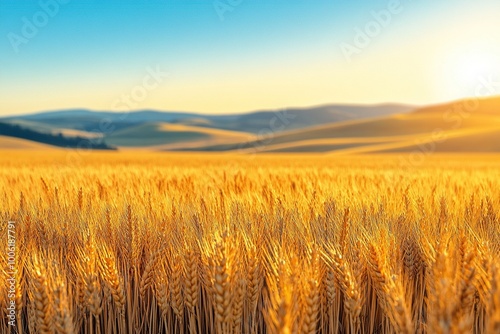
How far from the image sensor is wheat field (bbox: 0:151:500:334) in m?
1.55

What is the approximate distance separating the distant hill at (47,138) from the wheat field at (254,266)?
52.8 m

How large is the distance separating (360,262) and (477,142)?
1661 inches

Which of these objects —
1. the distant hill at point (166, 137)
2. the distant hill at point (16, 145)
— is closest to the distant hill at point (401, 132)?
the distant hill at point (166, 137)

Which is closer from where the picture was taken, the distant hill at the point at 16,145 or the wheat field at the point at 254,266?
the wheat field at the point at 254,266

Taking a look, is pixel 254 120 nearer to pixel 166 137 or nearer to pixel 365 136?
pixel 166 137

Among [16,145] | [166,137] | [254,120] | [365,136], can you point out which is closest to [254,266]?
[16,145]

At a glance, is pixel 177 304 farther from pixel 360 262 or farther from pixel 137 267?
pixel 360 262

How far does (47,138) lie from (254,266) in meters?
57.2

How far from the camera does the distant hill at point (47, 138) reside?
5419cm

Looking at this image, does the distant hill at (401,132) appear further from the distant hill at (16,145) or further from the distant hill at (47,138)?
the distant hill at (16,145)

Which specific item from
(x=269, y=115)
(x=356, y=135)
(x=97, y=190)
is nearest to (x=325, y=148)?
(x=356, y=135)

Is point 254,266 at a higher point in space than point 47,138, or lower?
lower

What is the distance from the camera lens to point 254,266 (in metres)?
1.94

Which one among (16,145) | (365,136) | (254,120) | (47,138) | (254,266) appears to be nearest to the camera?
(254,266)
